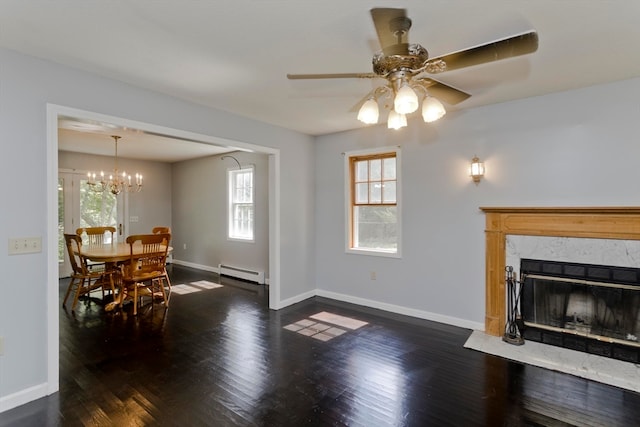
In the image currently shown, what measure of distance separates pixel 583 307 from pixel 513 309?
0.60 metres

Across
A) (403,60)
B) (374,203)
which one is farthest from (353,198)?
(403,60)

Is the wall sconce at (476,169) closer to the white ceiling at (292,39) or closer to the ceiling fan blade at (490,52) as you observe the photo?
the white ceiling at (292,39)

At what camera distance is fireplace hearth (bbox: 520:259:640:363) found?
2.93 m

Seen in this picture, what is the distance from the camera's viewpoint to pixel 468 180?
376 cm

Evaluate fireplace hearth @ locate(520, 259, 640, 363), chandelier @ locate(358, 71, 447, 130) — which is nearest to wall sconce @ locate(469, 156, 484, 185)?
fireplace hearth @ locate(520, 259, 640, 363)

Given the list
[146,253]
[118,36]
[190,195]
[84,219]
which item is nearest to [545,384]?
[118,36]

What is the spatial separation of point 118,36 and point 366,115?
1.73 metres

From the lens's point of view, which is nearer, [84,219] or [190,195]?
[84,219]

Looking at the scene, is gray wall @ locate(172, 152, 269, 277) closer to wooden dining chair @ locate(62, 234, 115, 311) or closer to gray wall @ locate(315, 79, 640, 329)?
gray wall @ locate(315, 79, 640, 329)

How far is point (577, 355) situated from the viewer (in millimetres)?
3010

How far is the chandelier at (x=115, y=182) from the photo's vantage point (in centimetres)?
528

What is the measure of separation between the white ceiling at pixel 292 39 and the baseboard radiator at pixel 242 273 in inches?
146

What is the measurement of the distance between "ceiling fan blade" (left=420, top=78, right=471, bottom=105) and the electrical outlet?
3.03 m

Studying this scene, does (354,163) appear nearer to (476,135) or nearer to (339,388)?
(476,135)
